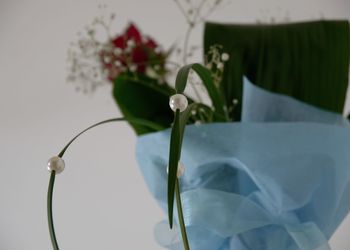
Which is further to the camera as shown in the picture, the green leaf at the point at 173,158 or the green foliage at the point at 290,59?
the green foliage at the point at 290,59

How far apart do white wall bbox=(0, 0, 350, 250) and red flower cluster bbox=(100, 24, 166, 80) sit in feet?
1.10

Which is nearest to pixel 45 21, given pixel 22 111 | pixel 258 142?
pixel 22 111

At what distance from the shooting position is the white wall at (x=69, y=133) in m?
0.79

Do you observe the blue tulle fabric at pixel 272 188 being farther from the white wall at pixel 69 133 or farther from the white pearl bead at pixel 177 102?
the white wall at pixel 69 133

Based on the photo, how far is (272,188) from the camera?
391 mm

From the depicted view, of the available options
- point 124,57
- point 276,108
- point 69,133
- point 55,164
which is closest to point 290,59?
point 276,108

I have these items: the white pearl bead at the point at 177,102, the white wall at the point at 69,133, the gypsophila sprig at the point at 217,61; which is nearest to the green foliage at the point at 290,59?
the gypsophila sprig at the point at 217,61

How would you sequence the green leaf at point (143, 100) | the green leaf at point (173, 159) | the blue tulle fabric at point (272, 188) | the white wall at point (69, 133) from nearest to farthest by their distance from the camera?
the green leaf at point (173, 159) < the blue tulle fabric at point (272, 188) < the green leaf at point (143, 100) < the white wall at point (69, 133)

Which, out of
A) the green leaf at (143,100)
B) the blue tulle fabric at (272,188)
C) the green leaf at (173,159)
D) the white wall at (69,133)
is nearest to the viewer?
the green leaf at (173,159)

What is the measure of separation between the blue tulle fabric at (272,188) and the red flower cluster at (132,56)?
143mm

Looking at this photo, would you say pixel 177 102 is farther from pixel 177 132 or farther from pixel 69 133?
pixel 69 133

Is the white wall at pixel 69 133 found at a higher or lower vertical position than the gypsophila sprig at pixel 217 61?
lower

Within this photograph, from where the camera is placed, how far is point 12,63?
917 mm

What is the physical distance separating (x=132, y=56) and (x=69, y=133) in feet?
1.29
